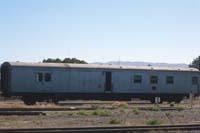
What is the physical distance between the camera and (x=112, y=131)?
1625 cm

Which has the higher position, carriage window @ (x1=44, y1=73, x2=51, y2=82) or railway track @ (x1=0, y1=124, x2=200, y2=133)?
carriage window @ (x1=44, y1=73, x2=51, y2=82)

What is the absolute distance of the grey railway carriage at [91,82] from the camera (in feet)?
113

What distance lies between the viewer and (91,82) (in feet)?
120

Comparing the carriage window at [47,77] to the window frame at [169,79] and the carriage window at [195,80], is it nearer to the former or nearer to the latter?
the window frame at [169,79]

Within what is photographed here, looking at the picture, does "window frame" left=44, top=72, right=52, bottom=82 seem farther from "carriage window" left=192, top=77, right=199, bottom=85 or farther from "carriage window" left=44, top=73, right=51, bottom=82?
"carriage window" left=192, top=77, right=199, bottom=85

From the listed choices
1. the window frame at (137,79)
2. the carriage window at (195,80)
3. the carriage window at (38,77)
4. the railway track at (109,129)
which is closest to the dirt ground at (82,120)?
the railway track at (109,129)

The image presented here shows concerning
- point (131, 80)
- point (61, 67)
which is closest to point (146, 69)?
point (131, 80)

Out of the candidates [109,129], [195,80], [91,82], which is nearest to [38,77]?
[91,82]

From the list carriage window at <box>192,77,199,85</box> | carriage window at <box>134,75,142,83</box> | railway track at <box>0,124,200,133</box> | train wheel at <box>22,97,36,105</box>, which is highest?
carriage window at <box>134,75,142,83</box>

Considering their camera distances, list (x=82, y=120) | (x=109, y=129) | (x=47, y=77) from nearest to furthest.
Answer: (x=109, y=129)
(x=82, y=120)
(x=47, y=77)

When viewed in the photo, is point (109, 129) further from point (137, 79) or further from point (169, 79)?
point (169, 79)

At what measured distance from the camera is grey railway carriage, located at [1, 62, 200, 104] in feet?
113

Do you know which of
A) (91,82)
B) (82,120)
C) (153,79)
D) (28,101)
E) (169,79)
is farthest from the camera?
(169,79)

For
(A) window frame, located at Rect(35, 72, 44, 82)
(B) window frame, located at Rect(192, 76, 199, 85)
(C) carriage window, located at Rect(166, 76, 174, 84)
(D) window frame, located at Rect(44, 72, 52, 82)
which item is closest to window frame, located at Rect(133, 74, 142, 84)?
(C) carriage window, located at Rect(166, 76, 174, 84)
